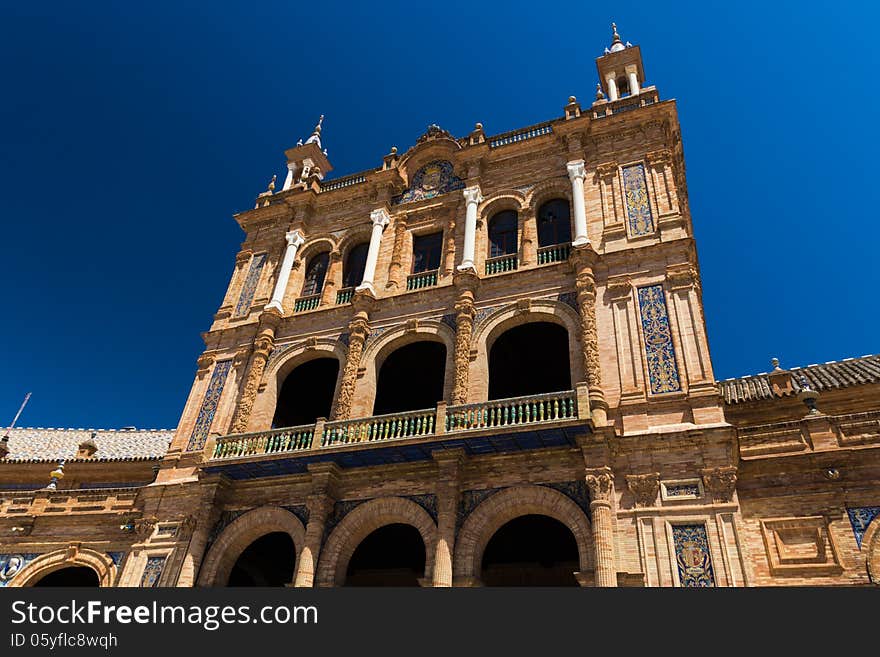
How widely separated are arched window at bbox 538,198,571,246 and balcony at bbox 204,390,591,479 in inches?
233

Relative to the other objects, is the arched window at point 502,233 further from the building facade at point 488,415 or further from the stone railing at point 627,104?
the stone railing at point 627,104

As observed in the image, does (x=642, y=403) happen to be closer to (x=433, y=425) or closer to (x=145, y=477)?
(x=433, y=425)

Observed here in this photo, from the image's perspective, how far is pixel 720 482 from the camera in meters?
12.4

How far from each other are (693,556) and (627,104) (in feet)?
47.3

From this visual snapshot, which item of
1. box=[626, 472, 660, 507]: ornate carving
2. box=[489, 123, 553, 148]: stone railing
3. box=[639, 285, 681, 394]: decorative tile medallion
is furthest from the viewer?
box=[489, 123, 553, 148]: stone railing

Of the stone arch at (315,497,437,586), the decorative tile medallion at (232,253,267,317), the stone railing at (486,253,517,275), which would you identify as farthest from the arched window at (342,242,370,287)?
the stone arch at (315,497,437,586)

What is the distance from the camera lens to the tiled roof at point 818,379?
17656 millimetres

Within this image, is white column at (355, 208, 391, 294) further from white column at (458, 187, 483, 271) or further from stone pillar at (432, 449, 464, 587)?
stone pillar at (432, 449, 464, 587)

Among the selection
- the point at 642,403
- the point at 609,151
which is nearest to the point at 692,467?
the point at 642,403

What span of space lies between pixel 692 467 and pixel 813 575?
107 inches

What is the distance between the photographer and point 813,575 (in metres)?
11.6

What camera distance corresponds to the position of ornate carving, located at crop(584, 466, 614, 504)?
1288cm

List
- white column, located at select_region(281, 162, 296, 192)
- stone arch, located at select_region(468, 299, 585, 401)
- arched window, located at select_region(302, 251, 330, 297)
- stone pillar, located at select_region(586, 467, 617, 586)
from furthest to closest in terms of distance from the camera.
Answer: white column, located at select_region(281, 162, 296, 192), arched window, located at select_region(302, 251, 330, 297), stone arch, located at select_region(468, 299, 585, 401), stone pillar, located at select_region(586, 467, 617, 586)

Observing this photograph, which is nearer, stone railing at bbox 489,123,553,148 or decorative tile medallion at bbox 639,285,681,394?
decorative tile medallion at bbox 639,285,681,394
